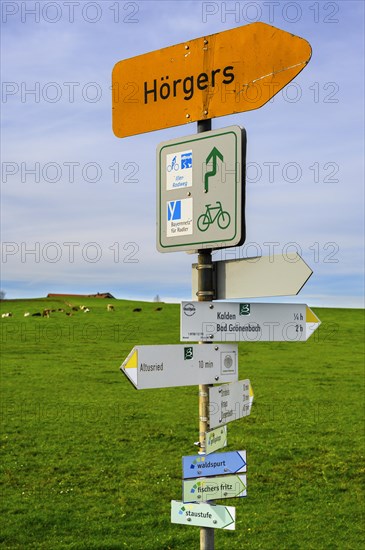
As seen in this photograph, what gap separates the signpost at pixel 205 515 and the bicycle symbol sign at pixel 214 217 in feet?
7.23

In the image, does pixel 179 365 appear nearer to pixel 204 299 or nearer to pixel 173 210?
pixel 204 299

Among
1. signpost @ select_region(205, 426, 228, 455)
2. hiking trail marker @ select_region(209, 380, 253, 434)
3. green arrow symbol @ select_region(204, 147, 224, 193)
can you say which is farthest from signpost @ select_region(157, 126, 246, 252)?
signpost @ select_region(205, 426, 228, 455)

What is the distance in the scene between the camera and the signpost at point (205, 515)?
4906 mm

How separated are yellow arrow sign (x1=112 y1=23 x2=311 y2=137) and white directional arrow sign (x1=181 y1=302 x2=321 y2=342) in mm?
1643

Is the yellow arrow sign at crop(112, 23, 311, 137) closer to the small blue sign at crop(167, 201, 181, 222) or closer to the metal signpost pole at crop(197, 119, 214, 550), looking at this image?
the small blue sign at crop(167, 201, 181, 222)

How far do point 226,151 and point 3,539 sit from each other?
6.92 metres

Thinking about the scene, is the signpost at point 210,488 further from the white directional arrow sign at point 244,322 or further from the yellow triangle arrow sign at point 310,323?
the yellow triangle arrow sign at point 310,323

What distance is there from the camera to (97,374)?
27.1m

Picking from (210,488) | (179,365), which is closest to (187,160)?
(179,365)

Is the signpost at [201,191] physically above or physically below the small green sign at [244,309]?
above

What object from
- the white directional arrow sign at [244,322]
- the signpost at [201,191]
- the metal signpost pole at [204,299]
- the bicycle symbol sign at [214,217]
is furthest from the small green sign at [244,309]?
Result: the bicycle symbol sign at [214,217]

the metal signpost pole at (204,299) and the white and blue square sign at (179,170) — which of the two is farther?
the white and blue square sign at (179,170)

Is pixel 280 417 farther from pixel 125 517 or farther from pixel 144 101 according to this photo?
pixel 144 101

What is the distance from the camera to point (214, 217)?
16.6ft
